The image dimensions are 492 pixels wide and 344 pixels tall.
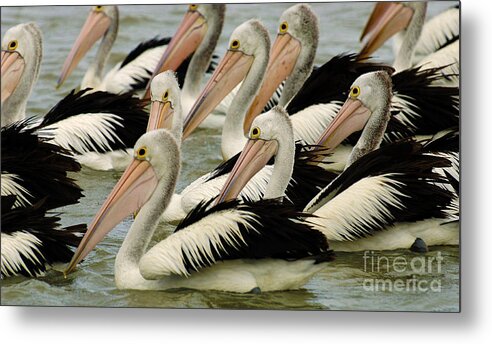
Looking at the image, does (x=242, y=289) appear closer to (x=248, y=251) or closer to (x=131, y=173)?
(x=248, y=251)

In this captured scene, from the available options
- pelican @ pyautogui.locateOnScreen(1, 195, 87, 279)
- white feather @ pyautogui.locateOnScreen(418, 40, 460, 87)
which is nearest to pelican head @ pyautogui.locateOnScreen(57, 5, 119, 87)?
pelican @ pyautogui.locateOnScreen(1, 195, 87, 279)

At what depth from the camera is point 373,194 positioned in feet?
18.4

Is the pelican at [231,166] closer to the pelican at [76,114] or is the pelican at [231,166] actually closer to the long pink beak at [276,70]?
the long pink beak at [276,70]

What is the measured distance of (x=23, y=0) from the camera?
19.3 ft

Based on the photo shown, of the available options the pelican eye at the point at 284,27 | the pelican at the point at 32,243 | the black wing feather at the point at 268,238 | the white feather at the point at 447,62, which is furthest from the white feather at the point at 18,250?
the white feather at the point at 447,62

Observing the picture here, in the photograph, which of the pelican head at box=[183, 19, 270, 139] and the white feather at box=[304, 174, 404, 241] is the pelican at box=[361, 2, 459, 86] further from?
the white feather at box=[304, 174, 404, 241]

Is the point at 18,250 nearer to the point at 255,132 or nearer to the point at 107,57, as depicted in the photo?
the point at 255,132

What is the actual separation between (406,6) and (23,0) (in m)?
1.64

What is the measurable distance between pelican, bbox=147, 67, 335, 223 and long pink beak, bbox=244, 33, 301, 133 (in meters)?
0.25

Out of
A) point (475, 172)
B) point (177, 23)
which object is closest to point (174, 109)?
point (177, 23)

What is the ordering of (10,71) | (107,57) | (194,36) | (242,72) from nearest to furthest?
(10,71), (242,72), (194,36), (107,57)

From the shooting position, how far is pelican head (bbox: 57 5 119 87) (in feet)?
19.7

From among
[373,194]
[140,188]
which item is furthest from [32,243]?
[373,194]

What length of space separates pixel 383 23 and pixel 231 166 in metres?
0.92
